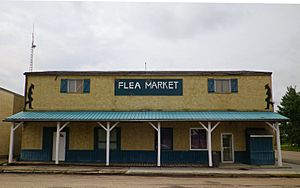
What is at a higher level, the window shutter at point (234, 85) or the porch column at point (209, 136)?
the window shutter at point (234, 85)

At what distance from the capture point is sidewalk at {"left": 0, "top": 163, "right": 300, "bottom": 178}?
50.4ft

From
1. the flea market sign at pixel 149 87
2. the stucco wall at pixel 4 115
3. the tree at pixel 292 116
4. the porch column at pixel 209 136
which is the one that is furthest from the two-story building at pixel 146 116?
the tree at pixel 292 116

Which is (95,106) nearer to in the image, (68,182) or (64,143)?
(64,143)

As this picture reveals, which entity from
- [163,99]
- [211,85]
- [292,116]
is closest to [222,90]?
[211,85]

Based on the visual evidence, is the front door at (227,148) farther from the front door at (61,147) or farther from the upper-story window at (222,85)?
the front door at (61,147)

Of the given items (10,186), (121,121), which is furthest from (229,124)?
(10,186)

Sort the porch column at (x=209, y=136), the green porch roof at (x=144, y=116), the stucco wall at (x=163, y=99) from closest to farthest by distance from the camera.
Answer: the porch column at (x=209, y=136) → the green porch roof at (x=144, y=116) → the stucco wall at (x=163, y=99)

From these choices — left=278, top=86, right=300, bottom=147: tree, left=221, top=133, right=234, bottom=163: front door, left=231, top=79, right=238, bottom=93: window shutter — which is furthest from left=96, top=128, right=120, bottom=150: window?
left=278, top=86, right=300, bottom=147: tree

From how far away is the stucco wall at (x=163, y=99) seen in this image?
1977 centimetres

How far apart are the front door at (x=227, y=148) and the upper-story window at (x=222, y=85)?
9.25 ft

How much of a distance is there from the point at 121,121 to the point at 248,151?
7.84 m

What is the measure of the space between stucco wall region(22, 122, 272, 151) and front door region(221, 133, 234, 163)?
228 millimetres

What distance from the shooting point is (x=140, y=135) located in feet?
63.3

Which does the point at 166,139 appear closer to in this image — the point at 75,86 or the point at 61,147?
the point at 61,147
